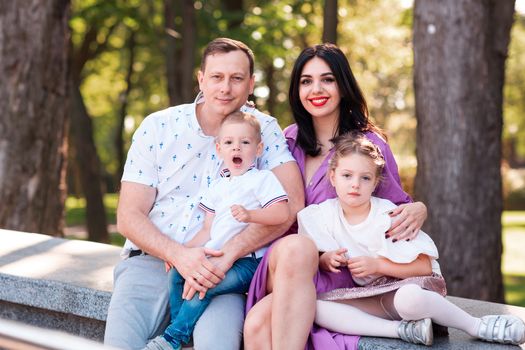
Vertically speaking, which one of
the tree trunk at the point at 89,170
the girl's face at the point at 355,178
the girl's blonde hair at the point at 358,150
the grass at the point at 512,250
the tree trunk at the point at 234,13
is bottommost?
the grass at the point at 512,250

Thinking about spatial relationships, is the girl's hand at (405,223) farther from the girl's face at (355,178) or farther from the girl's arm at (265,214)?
the girl's arm at (265,214)

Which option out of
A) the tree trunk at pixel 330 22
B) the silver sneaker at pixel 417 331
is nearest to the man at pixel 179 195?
the silver sneaker at pixel 417 331

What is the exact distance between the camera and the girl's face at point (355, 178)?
3402mm

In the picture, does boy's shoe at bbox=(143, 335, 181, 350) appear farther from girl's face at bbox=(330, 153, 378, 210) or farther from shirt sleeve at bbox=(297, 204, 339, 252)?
girl's face at bbox=(330, 153, 378, 210)

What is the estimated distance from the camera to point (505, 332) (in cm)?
322

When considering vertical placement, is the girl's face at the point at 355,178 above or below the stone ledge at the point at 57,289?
above

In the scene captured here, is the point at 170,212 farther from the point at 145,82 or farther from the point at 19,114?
the point at 145,82

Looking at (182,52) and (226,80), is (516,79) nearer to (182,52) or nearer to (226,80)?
(182,52)

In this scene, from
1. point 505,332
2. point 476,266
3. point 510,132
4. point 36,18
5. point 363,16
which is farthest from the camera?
point 510,132

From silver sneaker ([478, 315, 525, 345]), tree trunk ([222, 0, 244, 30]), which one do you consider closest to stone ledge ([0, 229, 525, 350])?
silver sneaker ([478, 315, 525, 345])

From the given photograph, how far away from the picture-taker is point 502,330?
322cm

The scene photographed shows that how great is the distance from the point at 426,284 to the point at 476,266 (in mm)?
3454

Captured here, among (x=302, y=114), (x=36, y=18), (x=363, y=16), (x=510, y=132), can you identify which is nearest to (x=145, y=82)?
(x=363, y=16)

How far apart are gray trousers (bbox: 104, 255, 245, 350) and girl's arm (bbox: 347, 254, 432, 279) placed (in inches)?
20.7
